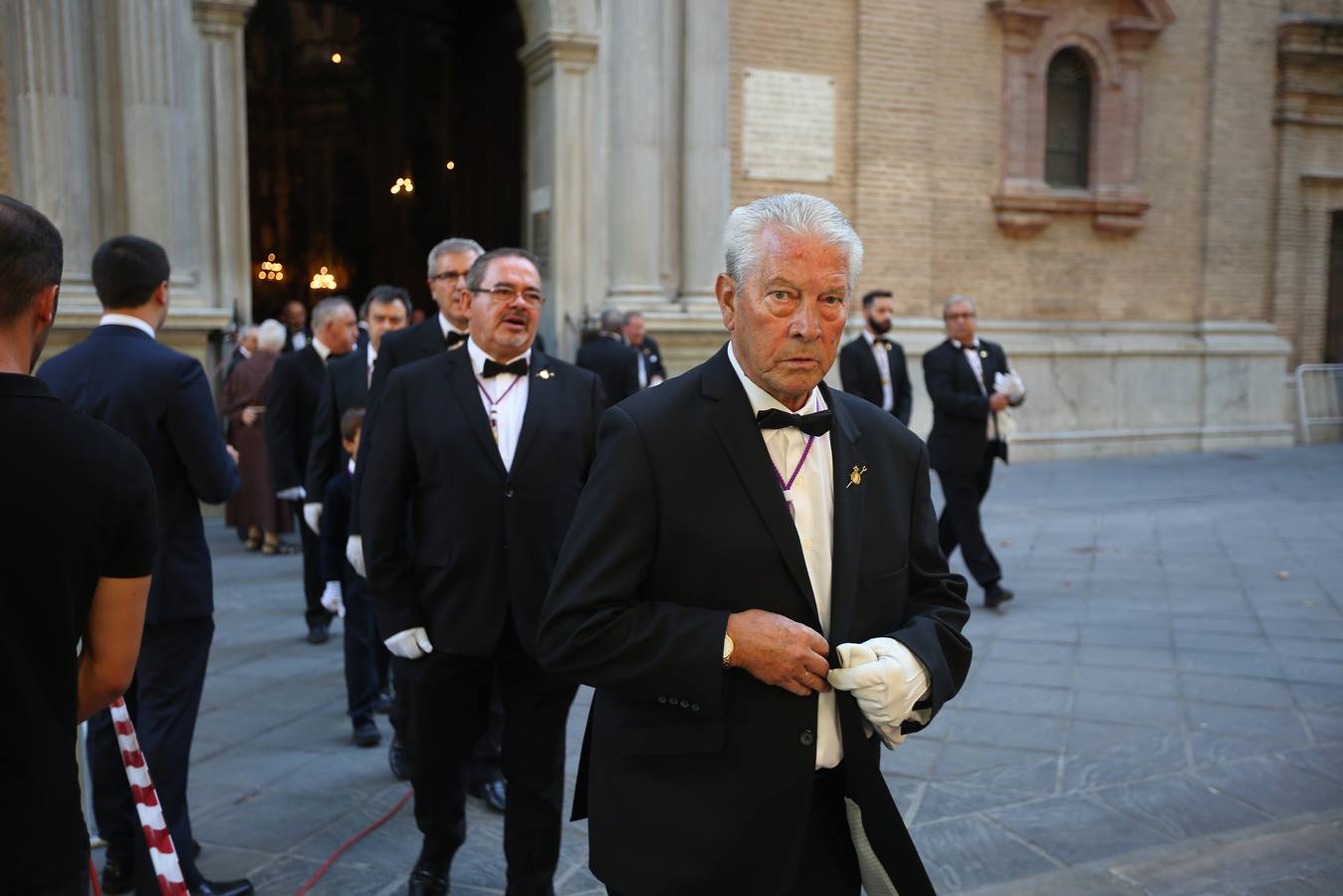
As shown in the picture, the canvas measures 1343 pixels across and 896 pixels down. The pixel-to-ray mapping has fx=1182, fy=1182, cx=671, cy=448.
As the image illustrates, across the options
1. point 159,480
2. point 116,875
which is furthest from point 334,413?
point 116,875

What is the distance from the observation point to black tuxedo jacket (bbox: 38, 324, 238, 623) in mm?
3602

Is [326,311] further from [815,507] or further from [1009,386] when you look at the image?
[815,507]

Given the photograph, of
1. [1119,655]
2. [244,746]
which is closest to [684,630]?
[244,746]

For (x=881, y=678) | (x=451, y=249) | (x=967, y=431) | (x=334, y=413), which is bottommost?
(x=967, y=431)

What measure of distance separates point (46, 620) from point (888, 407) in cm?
767

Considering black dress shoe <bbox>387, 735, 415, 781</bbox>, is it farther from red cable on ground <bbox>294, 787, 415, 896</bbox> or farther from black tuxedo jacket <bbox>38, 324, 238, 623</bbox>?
black tuxedo jacket <bbox>38, 324, 238, 623</bbox>

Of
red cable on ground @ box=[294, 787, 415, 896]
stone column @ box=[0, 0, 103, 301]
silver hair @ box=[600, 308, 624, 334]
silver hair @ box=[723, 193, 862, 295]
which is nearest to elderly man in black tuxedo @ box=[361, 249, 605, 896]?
red cable on ground @ box=[294, 787, 415, 896]

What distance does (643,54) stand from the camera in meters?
12.4

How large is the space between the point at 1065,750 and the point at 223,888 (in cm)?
341

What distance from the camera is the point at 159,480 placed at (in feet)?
12.2

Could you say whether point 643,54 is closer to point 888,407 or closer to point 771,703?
point 888,407

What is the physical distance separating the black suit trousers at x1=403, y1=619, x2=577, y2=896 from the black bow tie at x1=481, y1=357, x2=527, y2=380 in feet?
2.59

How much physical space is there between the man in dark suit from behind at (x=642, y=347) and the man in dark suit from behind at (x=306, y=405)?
13.4ft

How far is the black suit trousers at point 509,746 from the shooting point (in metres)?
3.51
